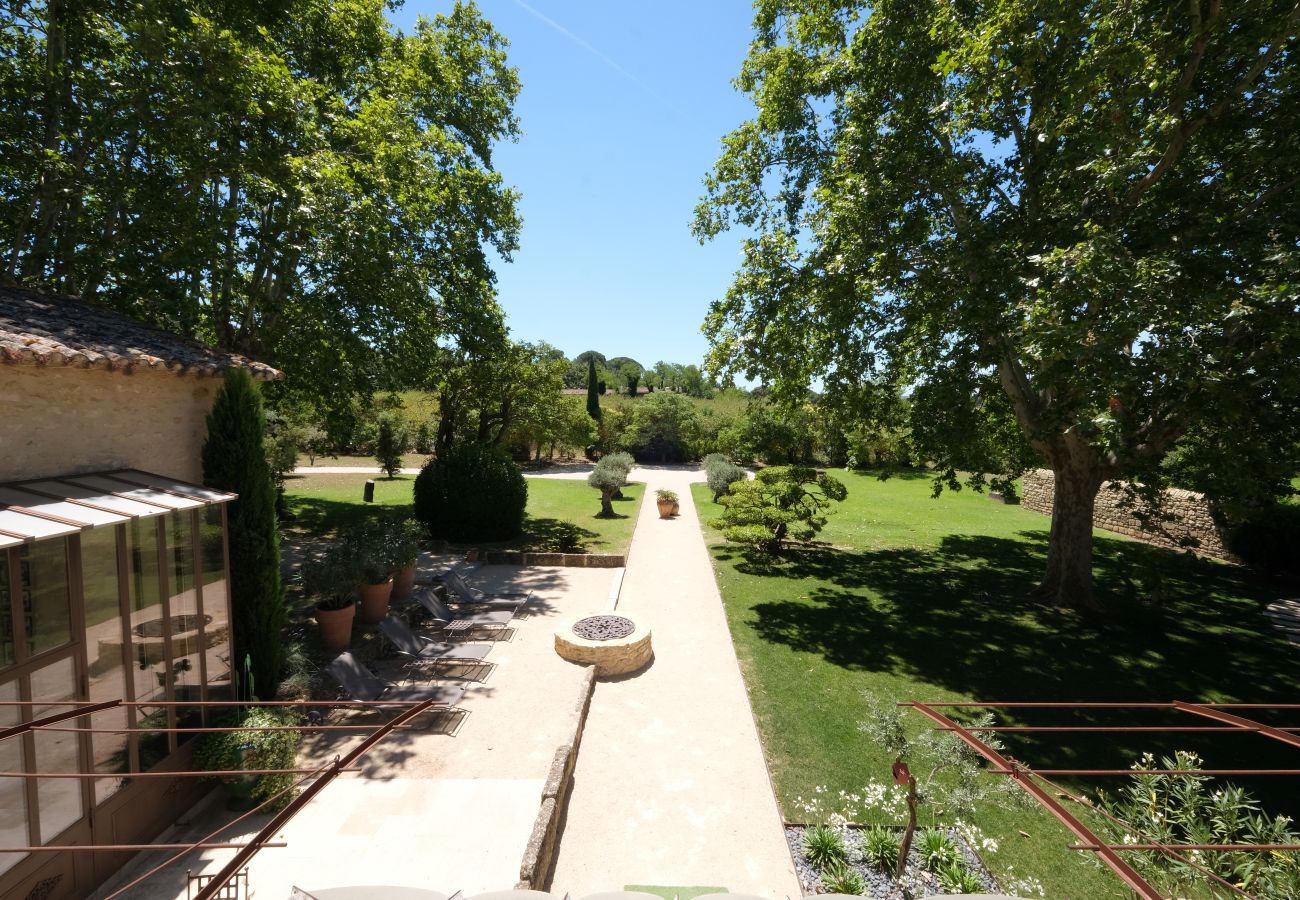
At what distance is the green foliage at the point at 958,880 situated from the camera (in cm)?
491

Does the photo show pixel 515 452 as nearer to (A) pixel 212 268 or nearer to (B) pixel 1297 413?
(A) pixel 212 268

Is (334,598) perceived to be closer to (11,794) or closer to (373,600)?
(373,600)

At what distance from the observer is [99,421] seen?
5.84 metres

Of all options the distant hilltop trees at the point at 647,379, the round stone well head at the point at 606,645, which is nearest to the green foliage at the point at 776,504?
the round stone well head at the point at 606,645

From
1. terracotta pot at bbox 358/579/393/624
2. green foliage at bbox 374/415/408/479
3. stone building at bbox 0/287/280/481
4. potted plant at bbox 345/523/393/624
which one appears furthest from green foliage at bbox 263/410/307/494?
stone building at bbox 0/287/280/481

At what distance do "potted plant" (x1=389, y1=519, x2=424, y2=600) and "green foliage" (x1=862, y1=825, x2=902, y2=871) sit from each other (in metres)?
9.01

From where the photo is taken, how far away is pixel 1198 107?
29.0 ft

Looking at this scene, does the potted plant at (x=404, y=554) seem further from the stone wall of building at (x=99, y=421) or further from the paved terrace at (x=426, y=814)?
the stone wall of building at (x=99, y=421)

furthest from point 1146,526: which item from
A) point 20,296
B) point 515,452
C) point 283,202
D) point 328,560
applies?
point 515,452

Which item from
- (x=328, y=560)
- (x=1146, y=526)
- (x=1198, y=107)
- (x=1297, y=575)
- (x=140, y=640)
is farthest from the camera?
(x=1297, y=575)

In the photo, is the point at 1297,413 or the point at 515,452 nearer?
the point at 1297,413

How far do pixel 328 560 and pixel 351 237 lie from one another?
19.4ft

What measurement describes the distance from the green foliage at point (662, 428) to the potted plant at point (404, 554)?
30.5 m

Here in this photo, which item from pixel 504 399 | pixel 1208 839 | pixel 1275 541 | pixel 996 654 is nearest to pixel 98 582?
pixel 1208 839
